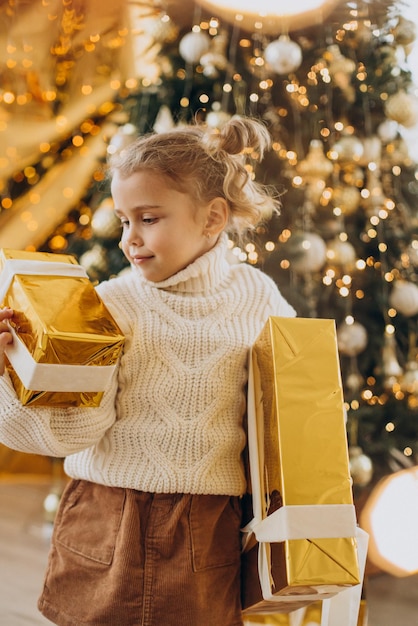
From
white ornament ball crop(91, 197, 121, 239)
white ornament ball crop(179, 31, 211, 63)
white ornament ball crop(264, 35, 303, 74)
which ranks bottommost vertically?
white ornament ball crop(91, 197, 121, 239)

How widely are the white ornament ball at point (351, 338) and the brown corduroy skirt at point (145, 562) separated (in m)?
1.23

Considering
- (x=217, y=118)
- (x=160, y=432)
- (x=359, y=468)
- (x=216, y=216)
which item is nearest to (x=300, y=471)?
(x=160, y=432)

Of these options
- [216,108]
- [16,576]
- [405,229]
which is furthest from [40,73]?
[16,576]

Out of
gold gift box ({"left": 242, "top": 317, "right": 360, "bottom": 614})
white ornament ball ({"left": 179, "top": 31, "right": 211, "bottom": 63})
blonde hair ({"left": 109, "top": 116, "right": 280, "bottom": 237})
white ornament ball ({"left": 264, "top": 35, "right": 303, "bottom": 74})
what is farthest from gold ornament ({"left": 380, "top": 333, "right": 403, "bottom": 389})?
gold gift box ({"left": 242, "top": 317, "right": 360, "bottom": 614})

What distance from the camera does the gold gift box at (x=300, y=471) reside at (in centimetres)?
92

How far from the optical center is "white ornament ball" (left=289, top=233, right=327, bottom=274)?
6.98ft

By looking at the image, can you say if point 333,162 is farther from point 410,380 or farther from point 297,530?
point 297,530

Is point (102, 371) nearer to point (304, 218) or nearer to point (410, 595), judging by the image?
point (304, 218)

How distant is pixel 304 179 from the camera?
2271 millimetres

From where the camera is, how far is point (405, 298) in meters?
2.30

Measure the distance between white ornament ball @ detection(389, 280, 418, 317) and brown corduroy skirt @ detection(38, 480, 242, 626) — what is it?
54.8 inches

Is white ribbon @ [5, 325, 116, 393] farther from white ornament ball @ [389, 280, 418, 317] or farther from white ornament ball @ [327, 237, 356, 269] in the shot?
white ornament ball @ [389, 280, 418, 317]

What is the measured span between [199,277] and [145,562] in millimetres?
451

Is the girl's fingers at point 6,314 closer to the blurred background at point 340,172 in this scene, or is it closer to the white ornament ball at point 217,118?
the blurred background at point 340,172
